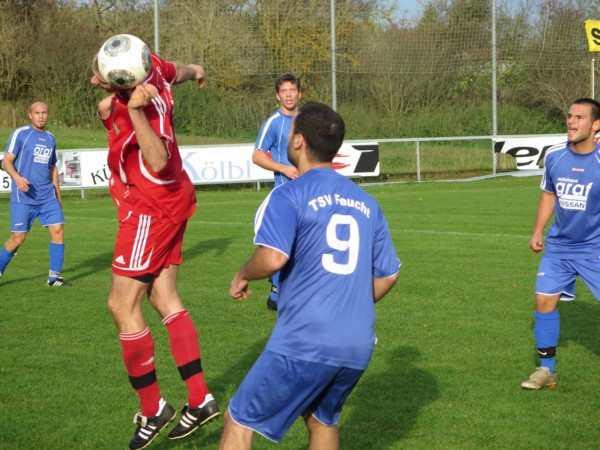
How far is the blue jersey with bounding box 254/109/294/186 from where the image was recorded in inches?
366

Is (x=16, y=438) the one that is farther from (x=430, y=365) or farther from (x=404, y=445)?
(x=430, y=365)

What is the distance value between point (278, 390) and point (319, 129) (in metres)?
1.05

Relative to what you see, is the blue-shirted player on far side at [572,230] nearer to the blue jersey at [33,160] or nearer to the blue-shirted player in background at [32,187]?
the blue-shirted player in background at [32,187]

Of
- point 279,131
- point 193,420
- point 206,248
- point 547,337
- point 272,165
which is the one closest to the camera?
point 193,420

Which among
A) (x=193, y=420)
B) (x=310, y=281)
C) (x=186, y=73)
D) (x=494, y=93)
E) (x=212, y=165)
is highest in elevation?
(x=186, y=73)

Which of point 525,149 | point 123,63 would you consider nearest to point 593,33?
point 525,149

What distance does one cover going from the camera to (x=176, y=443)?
532 cm

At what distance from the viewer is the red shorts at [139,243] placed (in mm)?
5012

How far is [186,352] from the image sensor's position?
5152 millimetres

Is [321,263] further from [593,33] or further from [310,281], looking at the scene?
[593,33]

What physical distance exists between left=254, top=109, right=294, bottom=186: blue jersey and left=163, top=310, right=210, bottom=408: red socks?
13.8ft

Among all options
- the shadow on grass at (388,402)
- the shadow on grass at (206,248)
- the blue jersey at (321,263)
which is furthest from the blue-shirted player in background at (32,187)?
the blue jersey at (321,263)

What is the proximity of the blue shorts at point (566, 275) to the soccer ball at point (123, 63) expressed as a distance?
11.1 ft

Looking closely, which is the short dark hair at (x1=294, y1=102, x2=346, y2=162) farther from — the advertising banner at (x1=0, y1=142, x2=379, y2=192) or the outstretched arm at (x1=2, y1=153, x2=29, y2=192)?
the advertising banner at (x1=0, y1=142, x2=379, y2=192)
